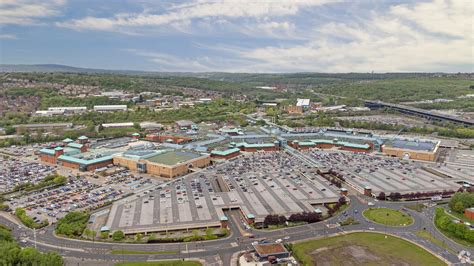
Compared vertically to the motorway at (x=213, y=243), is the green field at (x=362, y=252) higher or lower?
higher

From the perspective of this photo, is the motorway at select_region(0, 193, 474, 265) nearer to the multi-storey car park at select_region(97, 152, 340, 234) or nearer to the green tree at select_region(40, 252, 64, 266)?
the multi-storey car park at select_region(97, 152, 340, 234)

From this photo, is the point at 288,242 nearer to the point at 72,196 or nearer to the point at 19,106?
the point at 72,196

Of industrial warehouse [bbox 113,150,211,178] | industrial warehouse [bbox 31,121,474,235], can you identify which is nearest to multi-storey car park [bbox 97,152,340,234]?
industrial warehouse [bbox 31,121,474,235]

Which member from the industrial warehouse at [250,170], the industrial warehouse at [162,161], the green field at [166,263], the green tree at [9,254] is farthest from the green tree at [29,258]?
the industrial warehouse at [162,161]

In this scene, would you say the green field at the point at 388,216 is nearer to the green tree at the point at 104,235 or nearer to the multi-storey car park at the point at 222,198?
the multi-storey car park at the point at 222,198

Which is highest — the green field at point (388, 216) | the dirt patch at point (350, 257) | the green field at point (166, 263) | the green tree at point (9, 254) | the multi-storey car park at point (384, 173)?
the green tree at point (9, 254)

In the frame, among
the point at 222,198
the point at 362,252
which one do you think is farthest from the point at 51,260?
the point at 362,252

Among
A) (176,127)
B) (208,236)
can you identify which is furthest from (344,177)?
(176,127)
